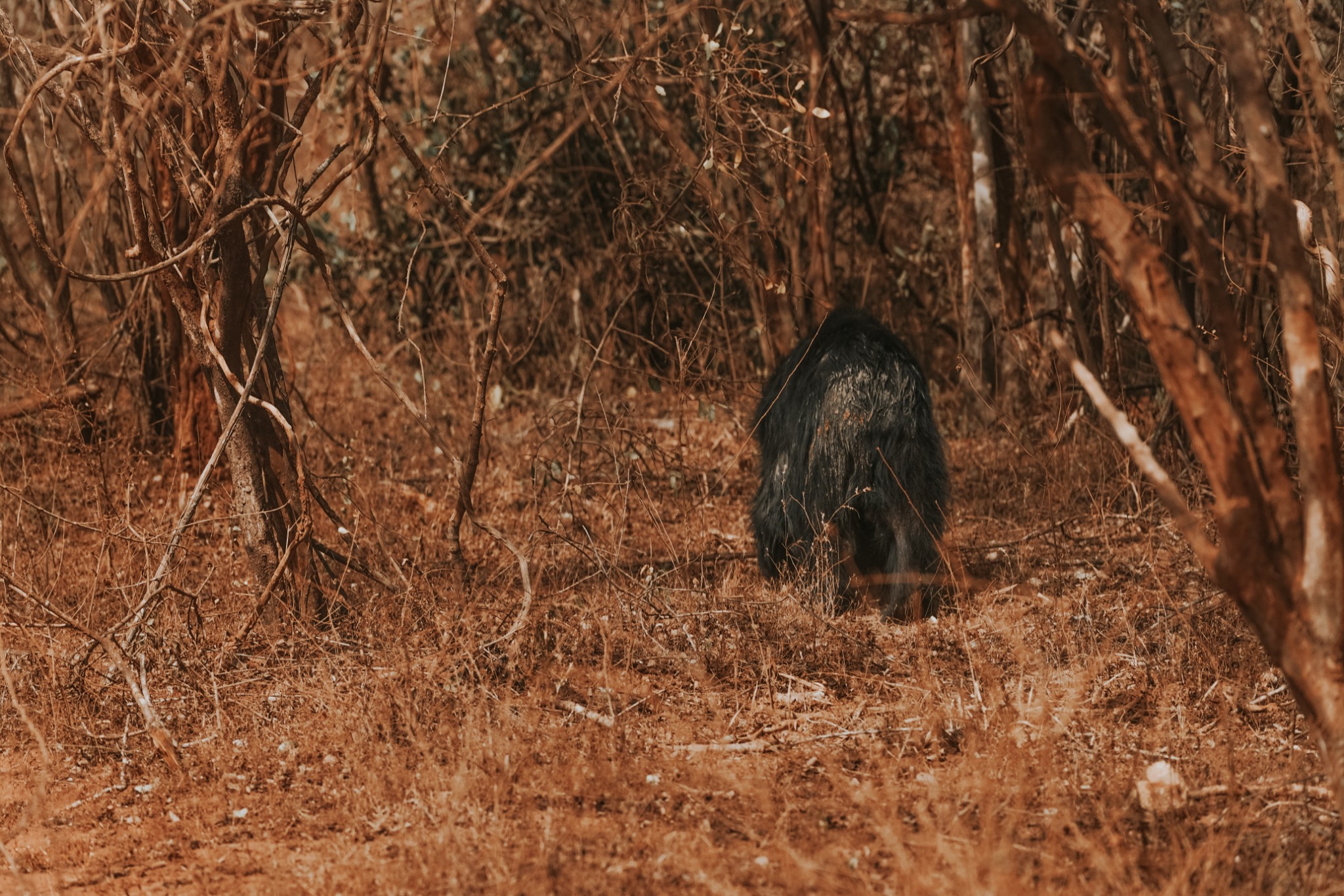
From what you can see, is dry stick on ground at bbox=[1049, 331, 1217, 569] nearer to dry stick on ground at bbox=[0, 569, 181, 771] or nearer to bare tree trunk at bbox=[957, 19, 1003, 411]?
dry stick on ground at bbox=[0, 569, 181, 771]

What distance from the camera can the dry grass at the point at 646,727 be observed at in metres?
3.29

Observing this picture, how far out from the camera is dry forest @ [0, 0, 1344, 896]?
313 centimetres

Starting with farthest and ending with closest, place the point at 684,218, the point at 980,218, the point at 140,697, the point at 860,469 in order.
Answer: the point at 684,218, the point at 980,218, the point at 860,469, the point at 140,697

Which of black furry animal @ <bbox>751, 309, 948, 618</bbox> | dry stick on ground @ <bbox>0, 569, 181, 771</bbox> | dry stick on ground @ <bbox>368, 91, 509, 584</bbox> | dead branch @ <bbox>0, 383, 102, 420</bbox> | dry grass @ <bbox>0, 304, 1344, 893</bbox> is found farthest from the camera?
dead branch @ <bbox>0, 383, 102, 420</bbox>

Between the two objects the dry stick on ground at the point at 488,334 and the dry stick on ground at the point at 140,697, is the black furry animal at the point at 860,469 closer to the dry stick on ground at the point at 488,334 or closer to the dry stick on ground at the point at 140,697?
the dry stick on ground at the point at 488,334

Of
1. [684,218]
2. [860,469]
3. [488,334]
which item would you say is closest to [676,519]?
[860,469]

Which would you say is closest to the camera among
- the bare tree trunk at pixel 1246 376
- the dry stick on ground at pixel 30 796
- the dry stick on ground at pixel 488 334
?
the bare tree trunk at pixel 1246 376

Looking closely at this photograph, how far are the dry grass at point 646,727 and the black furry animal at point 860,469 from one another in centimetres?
24

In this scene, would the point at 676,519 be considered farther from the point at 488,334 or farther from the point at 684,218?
the point at 684,218

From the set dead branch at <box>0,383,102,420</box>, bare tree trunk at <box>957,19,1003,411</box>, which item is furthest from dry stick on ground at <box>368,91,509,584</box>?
bare tree trunk at <box>957,19,1003,411</box>

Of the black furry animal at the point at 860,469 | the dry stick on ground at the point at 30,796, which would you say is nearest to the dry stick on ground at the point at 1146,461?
the black furry animal at the point at 860,469

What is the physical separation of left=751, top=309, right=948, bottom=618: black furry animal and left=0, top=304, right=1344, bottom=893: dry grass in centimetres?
24

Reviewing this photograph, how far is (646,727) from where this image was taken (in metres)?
4.22

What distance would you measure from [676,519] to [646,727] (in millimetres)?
2618
